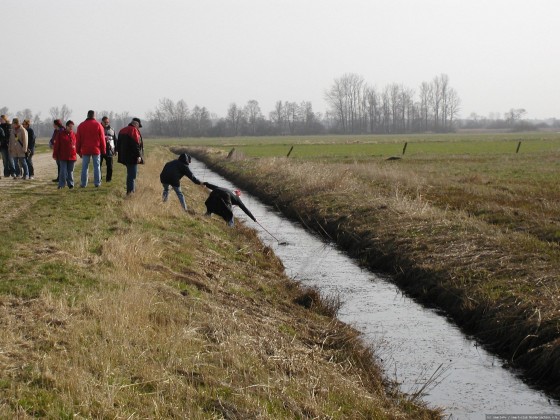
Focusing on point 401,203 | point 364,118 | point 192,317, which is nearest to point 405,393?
point 192,317

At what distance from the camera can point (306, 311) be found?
36.5 feet

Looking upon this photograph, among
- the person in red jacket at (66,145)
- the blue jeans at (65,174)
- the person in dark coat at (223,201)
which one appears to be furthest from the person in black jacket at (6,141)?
the person in dark coat at (223,201)

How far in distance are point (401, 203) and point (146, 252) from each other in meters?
9.64

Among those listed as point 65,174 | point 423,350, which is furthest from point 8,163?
point 423,350

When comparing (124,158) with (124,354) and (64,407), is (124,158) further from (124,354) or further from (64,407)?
(64,407)

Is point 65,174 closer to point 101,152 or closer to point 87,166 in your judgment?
point 87,166

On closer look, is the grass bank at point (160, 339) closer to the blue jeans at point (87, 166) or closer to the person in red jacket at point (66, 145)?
the person in red jacket at point (66, 145)

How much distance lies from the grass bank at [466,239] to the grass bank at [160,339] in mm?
2174

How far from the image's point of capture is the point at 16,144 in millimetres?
22578

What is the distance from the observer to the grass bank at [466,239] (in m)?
9.93

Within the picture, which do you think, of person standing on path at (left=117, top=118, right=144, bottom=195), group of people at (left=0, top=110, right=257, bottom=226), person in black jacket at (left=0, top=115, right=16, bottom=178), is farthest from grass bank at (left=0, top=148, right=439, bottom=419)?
person in black jacket at (left=0, top=115, right=16, bottom=178)

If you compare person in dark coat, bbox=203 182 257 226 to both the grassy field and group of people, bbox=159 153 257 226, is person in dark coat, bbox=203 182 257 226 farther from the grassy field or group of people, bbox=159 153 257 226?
the grassy field

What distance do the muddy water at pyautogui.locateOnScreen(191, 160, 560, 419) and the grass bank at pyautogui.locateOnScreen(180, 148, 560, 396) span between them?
0.37 meters

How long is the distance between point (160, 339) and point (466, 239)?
8.85 m
